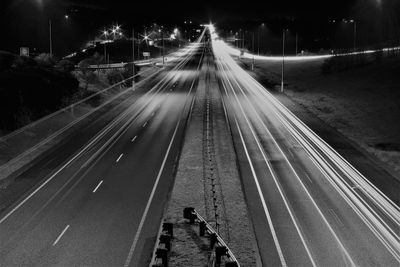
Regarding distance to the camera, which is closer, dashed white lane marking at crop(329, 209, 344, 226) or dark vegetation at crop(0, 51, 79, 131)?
dashed white lane marking at crop(329, 209, 344, 226)

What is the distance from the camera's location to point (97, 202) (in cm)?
2836

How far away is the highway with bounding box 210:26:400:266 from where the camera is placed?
21.1m

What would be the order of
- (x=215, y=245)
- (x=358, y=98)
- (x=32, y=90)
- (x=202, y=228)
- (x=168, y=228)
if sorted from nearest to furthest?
(x=215, y=245) < (x=168, y=228) < (x=202, y=228) < (x=32, y=90) < (x=358, y=98)

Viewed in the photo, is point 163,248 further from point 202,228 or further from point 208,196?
point 208,196

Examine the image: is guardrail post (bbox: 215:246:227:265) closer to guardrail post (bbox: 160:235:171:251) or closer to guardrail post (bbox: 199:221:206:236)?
guardrail post (bbox: 160:235:171:251)

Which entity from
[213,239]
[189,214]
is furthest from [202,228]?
[213,239]

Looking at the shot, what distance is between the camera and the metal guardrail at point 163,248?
1889cm

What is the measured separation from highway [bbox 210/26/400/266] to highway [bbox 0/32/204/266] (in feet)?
19.3

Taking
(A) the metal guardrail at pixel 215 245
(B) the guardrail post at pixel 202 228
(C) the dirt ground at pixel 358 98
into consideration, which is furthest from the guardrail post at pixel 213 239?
(C) the dirt ground at pixel 358 98

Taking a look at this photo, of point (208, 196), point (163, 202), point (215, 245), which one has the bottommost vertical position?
point (163, 202)

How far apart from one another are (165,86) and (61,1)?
288 feet

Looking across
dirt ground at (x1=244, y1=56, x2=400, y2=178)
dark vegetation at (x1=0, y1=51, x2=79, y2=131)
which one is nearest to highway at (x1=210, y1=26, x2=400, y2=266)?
dirt ground at (x1=244, y1=56, x2=400, y2=178)

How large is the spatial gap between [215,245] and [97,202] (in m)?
10.8

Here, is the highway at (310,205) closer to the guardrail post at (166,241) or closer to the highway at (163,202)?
the highway at (163,202)
